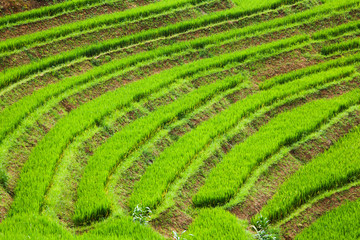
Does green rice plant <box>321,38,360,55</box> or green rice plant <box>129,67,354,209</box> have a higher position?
green rice plant <box>321,38,360,55</box>

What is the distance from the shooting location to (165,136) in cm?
967

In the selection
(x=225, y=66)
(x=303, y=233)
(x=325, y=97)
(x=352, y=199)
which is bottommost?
(x=303, y=233)

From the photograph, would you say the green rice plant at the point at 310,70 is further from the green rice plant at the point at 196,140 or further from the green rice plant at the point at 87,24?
the green rice plant at the point at 87,24

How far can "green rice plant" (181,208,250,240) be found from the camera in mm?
7305

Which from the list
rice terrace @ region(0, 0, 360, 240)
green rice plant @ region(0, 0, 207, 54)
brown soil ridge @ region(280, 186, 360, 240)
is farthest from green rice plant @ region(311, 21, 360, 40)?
brown soil ridge @ region(280, 186, 360, 240)

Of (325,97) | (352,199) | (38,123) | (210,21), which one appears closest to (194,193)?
(352,199)

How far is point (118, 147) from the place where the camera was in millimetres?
9203

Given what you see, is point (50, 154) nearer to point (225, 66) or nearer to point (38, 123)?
point (38, 123)

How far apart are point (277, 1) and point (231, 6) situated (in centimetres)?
156

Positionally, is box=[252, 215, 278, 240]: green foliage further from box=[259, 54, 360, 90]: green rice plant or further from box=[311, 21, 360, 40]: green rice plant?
box=[311, 21, 360, 40]: green rice plant

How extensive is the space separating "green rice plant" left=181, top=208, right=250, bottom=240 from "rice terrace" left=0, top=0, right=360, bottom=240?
0.08ft

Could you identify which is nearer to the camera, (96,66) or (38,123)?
(38,123)

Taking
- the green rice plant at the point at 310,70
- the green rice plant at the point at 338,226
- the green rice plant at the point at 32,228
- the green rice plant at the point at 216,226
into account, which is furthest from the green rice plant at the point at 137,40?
the green rice plant at the point at 338,226

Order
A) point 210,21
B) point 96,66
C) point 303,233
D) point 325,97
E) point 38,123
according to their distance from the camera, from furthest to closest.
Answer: point 210,21 → point 96,66 → point 325,97 → point 38,123 → point 303,233
